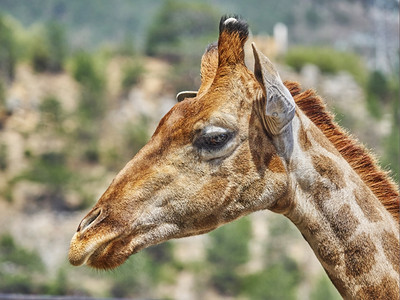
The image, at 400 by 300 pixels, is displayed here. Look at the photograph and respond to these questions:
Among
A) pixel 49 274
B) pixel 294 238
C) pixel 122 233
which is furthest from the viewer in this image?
pixel 294 238

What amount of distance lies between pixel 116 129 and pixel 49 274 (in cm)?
1737

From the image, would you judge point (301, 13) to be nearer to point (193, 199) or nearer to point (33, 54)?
point (33, 54)

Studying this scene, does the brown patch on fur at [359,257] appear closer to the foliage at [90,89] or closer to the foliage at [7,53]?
the foliage at [90,89]

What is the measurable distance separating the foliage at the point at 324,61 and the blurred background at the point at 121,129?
13cm

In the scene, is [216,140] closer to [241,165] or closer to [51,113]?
[241,165]

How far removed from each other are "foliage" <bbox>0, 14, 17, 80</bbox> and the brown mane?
178 ft

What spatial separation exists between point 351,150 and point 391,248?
1.94ft

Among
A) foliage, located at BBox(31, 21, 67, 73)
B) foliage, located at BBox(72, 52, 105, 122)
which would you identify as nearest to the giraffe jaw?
foliage, located at BBox(72, 52, 105, 122)

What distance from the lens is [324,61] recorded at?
60.3 m

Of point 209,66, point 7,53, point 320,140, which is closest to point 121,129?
point 7,53

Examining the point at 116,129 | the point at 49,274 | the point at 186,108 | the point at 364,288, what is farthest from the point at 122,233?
the point at 116,129

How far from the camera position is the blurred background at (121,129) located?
3853 centimetres

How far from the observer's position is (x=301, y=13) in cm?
8844

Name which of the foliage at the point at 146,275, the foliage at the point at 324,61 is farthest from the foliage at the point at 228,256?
the foliage at the point at 324,61
